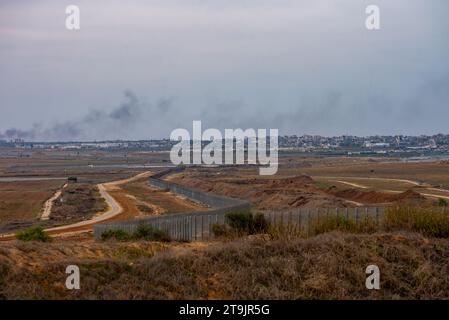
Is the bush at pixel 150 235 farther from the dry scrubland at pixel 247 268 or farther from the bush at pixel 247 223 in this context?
the dry scrubland at pixel 247 268

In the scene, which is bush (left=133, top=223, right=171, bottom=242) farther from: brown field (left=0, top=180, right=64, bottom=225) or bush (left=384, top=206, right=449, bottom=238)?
brown field (left=0, top=180, right=64, bottom=225)

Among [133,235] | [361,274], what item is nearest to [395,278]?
[361,274]

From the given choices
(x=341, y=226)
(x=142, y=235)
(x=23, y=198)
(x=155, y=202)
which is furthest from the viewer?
(x=23, y=198)

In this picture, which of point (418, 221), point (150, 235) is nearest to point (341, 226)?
point (418, 221)

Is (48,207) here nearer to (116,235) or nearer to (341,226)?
(116,235)

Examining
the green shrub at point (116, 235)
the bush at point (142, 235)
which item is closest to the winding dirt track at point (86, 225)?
the green shrub at point (116, 235)

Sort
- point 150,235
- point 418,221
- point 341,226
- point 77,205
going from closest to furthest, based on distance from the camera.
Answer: point 418,221
point 341,226
point 150,235
point 77,205
